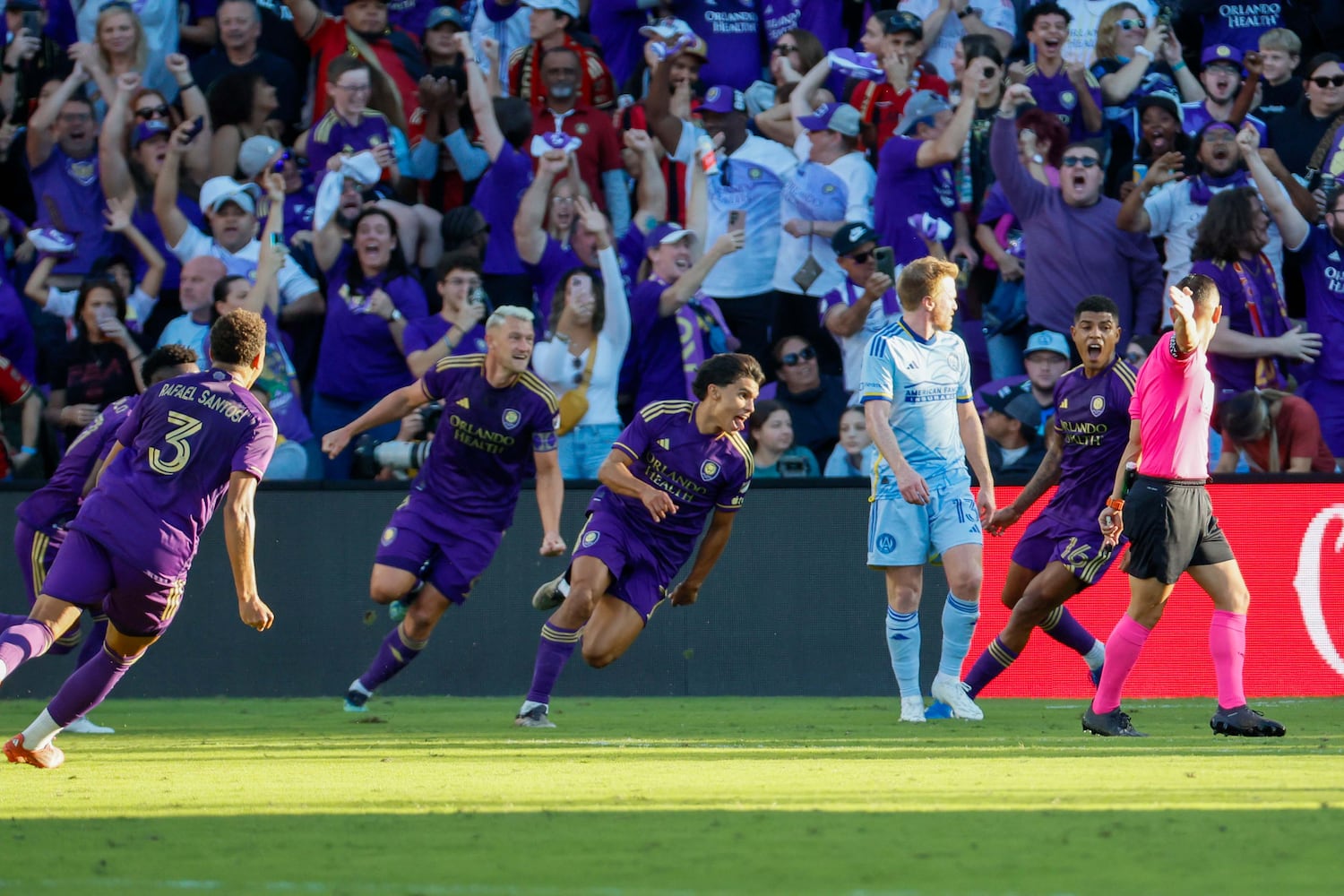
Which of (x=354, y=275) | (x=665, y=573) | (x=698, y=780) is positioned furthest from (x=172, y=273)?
(x=698, y=780)

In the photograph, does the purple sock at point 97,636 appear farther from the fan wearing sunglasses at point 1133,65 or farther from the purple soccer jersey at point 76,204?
the fan wearing sunglasses at point 1133,65

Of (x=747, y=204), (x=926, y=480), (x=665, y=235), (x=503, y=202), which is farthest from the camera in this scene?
(x=747, y=204)

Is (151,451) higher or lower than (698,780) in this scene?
higher

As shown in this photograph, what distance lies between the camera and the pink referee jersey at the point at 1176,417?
316 inches

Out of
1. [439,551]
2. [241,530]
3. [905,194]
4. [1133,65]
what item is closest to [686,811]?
[241,530]

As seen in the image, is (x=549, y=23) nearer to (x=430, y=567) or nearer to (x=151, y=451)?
(x=430, y=567)

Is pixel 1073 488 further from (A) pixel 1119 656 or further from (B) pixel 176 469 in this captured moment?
(B) pixel 176 469

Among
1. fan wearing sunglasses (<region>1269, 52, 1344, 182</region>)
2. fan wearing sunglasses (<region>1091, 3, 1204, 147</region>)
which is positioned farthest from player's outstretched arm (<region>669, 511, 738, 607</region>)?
fan wearing sunglasses (<region>1269, 52, 1344, 182</region>)

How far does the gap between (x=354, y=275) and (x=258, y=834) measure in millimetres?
8035

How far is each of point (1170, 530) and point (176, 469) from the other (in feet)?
14.3

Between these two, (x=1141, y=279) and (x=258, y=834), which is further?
(x=1141, y=279)

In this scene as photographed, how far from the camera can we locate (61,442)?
12992 millimetres

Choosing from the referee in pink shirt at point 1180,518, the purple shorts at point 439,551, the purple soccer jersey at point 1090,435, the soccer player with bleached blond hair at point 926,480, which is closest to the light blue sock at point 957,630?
the soccer player with bleached blond hair at point 926,480

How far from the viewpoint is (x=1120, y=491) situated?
28.1 feet
